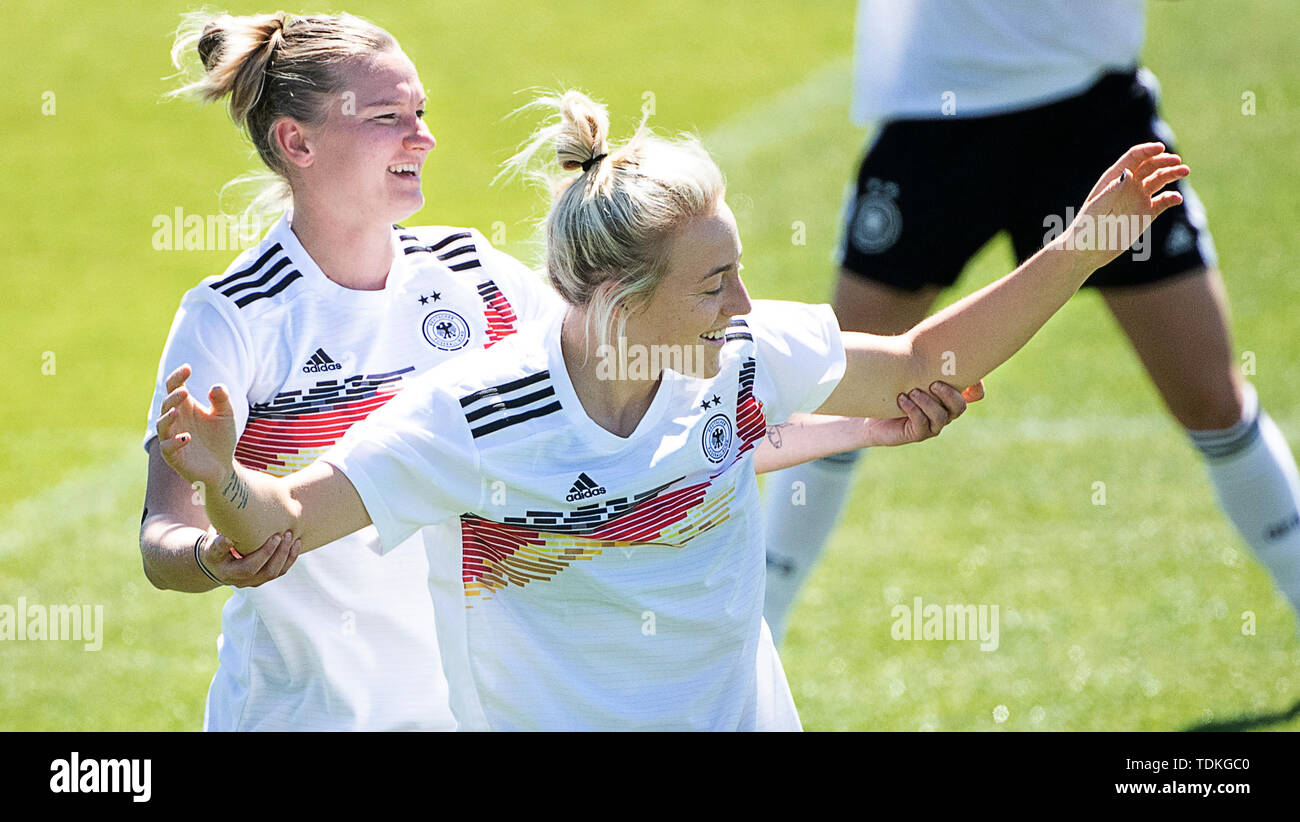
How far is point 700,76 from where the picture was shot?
14.3 meters

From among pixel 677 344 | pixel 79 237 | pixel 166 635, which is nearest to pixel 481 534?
pixel 677 344

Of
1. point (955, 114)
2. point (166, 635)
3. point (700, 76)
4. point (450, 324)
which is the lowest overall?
point (166, 635)

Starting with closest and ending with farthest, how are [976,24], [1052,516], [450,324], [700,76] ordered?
[450,324]
[976,24]
[1052,516]
[700,76]

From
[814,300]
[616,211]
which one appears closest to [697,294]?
[616,211]

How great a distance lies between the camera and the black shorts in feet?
15.5

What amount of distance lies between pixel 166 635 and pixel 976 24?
3.54 meters

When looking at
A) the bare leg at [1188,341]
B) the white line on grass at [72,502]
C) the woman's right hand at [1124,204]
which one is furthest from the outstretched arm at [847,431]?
the white line on grass at [72,502]

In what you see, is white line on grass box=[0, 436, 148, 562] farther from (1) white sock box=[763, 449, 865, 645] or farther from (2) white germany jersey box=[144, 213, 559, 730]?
(2) white germany jersey box=[144, 213, 559, 730]

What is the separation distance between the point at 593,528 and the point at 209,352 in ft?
2.49

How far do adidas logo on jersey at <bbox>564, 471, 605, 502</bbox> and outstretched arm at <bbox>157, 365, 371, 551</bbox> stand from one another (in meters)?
0.35

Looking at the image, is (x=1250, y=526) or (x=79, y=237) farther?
(x=79, y=237)

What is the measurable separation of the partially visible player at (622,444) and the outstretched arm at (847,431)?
13 cm

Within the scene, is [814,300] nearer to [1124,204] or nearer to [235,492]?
[1124,204]

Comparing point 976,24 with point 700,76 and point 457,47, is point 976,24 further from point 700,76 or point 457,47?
point 457,47
